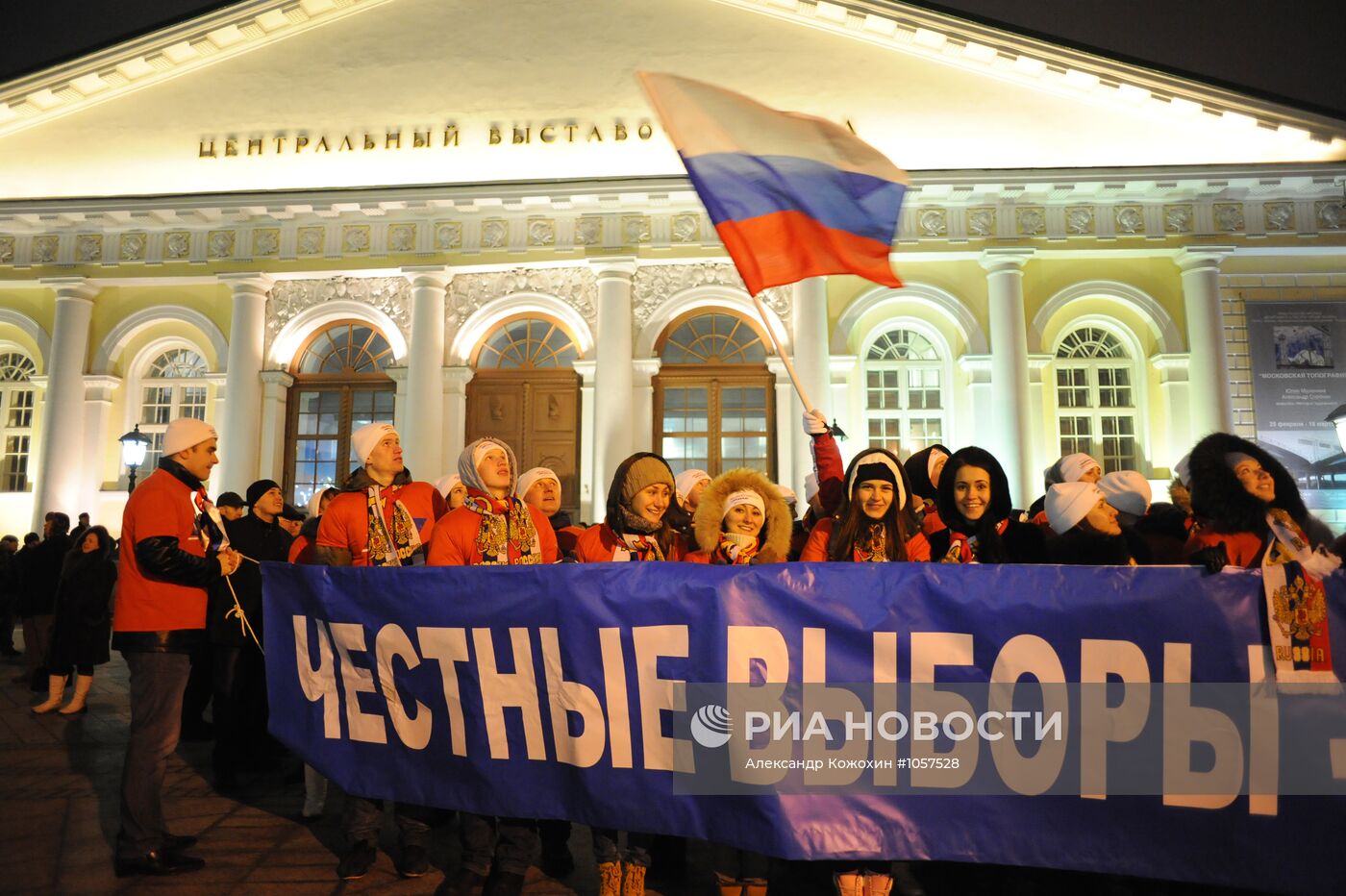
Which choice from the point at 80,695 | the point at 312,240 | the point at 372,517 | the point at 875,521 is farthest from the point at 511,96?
the point at 875,521

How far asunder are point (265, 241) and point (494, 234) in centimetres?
398

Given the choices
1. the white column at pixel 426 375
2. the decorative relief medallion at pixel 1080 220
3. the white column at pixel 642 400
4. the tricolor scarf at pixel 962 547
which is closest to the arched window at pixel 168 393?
the white column at pixel 426 375

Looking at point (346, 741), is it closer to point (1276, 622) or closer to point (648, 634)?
point (648, 634)

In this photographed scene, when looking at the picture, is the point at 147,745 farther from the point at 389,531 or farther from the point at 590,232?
the point at 590,232

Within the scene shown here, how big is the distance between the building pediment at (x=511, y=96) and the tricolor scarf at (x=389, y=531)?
437 inches

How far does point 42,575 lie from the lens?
9617 mm

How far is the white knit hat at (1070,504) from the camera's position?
13.5 ft

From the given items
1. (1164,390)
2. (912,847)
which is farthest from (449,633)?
(1164,390)

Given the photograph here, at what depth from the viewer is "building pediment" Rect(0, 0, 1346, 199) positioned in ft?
48.3

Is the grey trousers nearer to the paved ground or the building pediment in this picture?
the paved ground

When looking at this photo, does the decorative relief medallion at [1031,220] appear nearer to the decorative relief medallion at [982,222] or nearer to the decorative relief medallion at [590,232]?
the decorative relief medallion at [982,222]

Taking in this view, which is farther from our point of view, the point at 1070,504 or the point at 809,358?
the point at 809,358

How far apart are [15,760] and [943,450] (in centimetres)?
678

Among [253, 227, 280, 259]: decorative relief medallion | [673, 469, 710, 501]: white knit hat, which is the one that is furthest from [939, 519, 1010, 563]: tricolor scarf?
[253, 227, 280, 259]: decorative relief medallion
